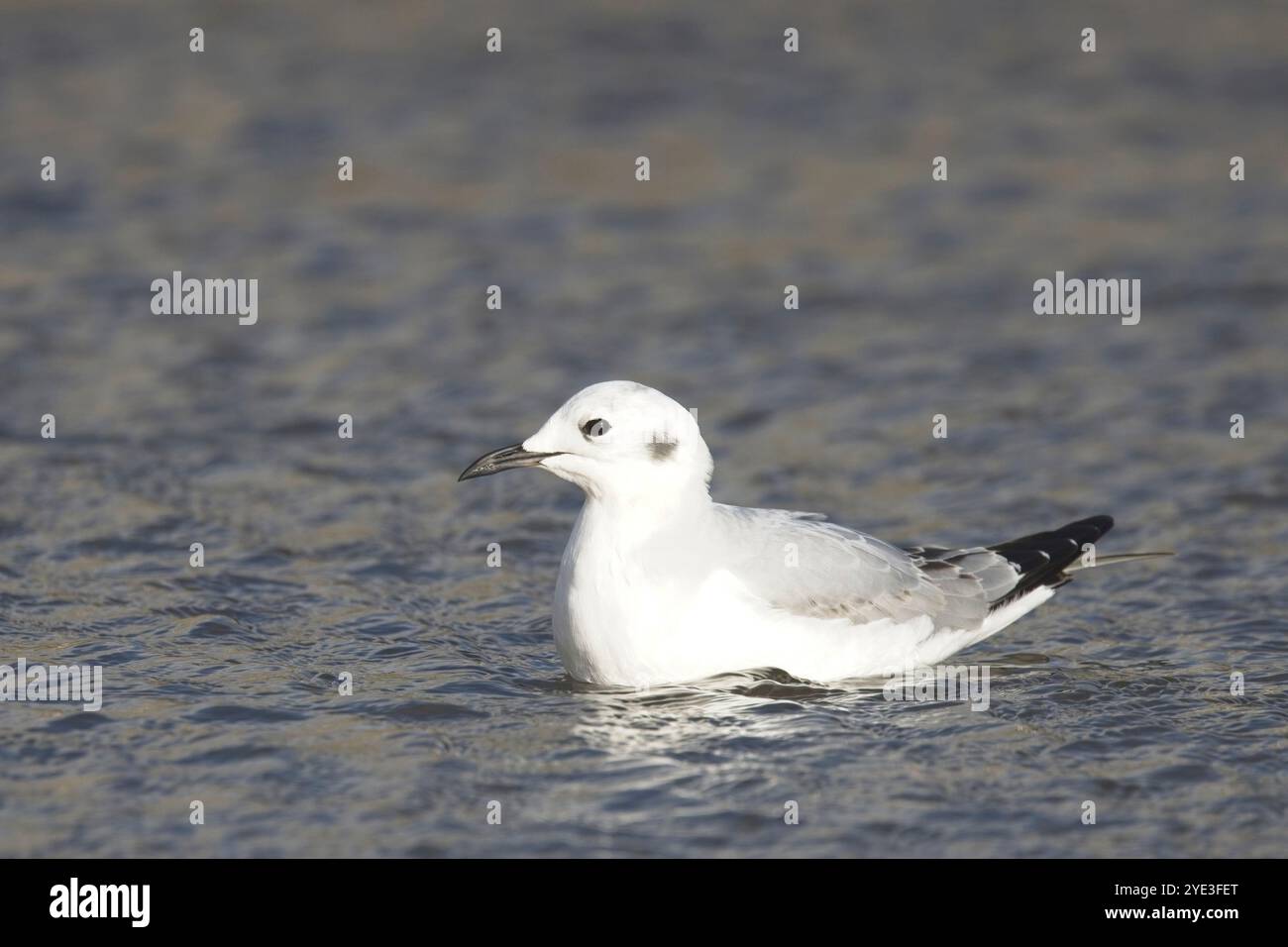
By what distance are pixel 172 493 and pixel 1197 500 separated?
6.21 metres

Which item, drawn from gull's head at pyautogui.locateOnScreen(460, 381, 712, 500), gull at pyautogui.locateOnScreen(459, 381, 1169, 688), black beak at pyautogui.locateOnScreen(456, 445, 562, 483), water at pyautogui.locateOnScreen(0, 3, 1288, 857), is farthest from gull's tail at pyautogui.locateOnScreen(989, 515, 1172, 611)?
black beak at pyautogui.locateOnScreen(456, 445, 562, 483)

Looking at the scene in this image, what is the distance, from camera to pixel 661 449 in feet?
29.1

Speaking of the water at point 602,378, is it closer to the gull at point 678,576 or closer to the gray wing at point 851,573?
the gull at point 678,576

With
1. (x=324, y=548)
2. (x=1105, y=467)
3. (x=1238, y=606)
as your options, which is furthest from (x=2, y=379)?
(x=1238, y=606)

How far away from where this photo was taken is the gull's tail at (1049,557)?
389 inches

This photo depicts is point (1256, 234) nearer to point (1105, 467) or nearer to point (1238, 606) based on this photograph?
point (1105, 467)

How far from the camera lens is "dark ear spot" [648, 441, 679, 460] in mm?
8828

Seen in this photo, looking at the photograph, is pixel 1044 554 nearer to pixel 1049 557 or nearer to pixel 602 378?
pixel 1049 557

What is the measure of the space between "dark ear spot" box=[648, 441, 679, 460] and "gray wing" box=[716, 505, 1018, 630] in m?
0.48

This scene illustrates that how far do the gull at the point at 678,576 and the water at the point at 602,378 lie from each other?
0.76 feet

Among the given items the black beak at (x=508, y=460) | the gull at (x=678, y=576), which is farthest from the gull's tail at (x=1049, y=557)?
the black beak at (x=508, y=460)

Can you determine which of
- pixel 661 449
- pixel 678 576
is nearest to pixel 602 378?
pixel 661 449

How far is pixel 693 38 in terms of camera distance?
65.9 ft

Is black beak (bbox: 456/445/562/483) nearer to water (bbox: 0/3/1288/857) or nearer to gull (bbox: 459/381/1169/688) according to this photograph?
gull (bbox: 459/381/1169/688)
